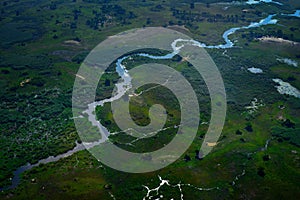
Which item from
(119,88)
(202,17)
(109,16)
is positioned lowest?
(119,88)

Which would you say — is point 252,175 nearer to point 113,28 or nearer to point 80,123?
point 80,123

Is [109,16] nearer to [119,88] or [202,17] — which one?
[202,17]

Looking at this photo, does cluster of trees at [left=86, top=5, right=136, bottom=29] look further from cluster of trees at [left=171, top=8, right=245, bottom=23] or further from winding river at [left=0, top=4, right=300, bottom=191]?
winding river at [left=0, top=4, right=300, bottom=191]

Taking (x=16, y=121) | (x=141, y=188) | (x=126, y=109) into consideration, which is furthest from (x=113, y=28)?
(x=141, y=188)

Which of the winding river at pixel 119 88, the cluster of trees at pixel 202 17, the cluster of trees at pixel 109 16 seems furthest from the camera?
the cluster of trees at pixel 202 17

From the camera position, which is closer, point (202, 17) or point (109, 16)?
point (109, 16)

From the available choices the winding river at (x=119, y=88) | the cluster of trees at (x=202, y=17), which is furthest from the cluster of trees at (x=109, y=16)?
the winding river at (x=119, y=88)

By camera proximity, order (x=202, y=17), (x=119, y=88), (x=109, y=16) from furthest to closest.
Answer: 1. (x=202, y=17)
2. (x=109, y=16)
3. (x=119, y=88)

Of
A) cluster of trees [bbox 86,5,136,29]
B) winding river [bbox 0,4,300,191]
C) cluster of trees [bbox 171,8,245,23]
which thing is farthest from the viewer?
cluster of trees [bbox 171,8,245,23]

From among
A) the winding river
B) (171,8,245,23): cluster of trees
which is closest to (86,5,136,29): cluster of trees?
(171,8,245,23): cluster of trees

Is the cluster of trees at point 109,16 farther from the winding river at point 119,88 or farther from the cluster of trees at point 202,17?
the winding river at point 119,88

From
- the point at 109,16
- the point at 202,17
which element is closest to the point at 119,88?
the point at 109,16

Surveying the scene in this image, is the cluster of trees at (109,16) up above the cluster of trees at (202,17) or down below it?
above
